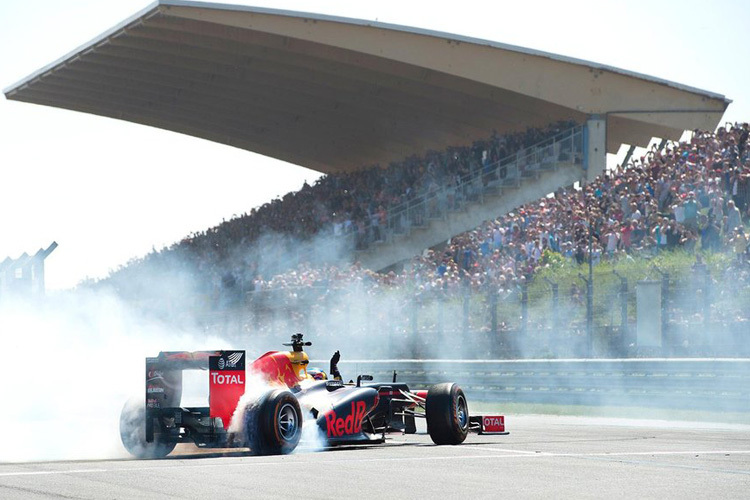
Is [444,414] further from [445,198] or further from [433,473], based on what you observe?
[445,198]

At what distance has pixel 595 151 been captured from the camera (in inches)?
1486

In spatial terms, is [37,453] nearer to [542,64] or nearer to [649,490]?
[649,490]

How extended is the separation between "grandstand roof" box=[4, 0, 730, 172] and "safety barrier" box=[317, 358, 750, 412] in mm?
14489

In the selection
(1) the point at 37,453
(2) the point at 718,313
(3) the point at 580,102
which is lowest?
(1) the point at 37,453

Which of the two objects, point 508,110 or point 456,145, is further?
point 456,145

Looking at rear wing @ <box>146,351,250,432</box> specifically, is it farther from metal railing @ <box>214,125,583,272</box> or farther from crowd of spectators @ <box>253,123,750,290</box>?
metal railing @ <box>214,125,583,272</box>

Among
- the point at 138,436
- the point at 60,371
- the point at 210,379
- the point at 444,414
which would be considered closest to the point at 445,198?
the point at 60,371

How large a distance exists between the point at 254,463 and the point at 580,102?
92.9 ft

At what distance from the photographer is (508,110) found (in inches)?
1681

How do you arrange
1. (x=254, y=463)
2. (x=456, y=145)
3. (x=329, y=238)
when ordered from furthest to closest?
1. (x=456, y=145)
2. (x=329, y=238)
3. (x=254, y=463)

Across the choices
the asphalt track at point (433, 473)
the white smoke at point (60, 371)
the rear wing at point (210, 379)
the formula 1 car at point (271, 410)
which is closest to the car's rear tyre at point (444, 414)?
the formula 1 car at point (271, 410)

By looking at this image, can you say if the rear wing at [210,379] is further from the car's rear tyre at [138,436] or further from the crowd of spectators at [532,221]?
the crowd of spectators at [532,221]

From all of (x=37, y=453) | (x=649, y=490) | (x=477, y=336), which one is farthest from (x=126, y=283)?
(x=649, y=490)

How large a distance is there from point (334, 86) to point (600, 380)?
2565 cm
